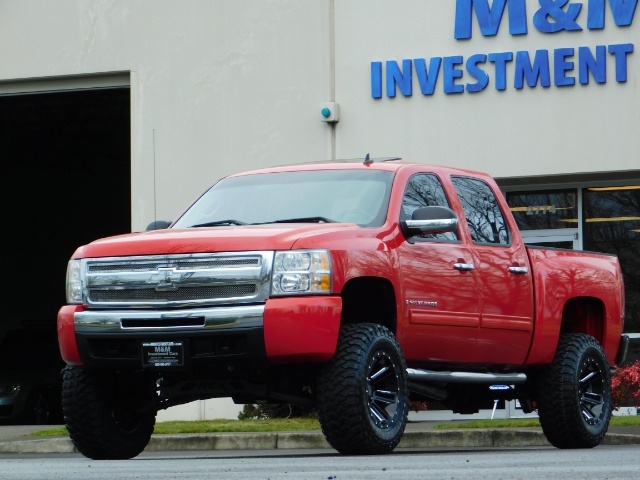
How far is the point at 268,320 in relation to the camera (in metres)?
9.01

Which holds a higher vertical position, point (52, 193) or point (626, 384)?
point (52, 193)

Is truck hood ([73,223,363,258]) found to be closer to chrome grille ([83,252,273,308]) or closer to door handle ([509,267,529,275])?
chrome grille ([83,252,273,308])

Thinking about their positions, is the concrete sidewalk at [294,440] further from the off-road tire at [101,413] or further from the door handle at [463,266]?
the off-road tire at [101,413]

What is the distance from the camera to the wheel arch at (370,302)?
9812 millimetres

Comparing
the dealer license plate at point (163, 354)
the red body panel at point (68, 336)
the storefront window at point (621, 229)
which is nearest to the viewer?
the dealer license plate at point (163, 354)

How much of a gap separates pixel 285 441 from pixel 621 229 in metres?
6.76

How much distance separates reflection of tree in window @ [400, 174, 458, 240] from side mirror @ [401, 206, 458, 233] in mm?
188

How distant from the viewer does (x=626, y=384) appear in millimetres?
18656

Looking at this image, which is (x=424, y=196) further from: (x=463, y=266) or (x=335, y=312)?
(x=335, y=312)

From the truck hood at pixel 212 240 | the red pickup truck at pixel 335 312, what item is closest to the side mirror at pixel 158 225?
the red pickup truck at pixel 335 312

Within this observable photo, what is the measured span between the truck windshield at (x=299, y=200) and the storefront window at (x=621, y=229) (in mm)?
9977

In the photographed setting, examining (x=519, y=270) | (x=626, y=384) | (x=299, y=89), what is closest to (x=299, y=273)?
(x=519, y=270)

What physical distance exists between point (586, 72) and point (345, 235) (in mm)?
10566

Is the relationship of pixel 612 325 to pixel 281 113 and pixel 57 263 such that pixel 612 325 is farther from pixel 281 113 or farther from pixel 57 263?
pixel 57 263
